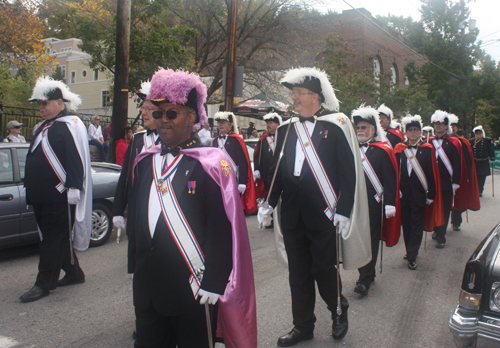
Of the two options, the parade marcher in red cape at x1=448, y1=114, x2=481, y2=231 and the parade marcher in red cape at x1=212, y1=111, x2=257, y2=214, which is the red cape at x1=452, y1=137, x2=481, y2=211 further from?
the parade marcher in red cape at x1=212, y1=111, x2=257, y2=214

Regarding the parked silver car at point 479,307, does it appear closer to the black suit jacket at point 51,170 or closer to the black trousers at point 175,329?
the black trousers at point 175,329

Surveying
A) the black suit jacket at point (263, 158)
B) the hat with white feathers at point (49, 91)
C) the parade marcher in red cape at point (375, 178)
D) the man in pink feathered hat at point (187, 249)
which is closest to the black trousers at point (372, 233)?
the parade marcher in red cape at point (375, 178)

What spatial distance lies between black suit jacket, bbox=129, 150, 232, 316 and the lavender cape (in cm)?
3

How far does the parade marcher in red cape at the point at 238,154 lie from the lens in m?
7.81

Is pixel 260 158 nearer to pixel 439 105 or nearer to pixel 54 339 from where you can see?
pixel 54 339

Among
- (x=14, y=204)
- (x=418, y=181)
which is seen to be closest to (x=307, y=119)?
(x=418, y=181)

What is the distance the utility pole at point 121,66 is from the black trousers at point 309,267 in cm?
754

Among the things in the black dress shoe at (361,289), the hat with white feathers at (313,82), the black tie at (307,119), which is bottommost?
the black dress shoe at (361,289)

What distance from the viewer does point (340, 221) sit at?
3.38 m

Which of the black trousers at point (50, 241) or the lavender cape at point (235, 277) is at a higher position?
the lavender cape at point (235, 277)

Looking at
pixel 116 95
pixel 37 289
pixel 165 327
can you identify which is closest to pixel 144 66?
pixel 116 95

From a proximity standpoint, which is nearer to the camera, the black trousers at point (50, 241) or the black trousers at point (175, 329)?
the black trousers at point (175, 329)

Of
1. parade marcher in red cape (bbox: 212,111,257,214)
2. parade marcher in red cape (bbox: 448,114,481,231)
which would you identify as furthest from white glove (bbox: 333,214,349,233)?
parade marcher in red cape (bbox: 448,114,481,231)

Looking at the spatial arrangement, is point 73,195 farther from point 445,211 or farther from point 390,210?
point 445,211
